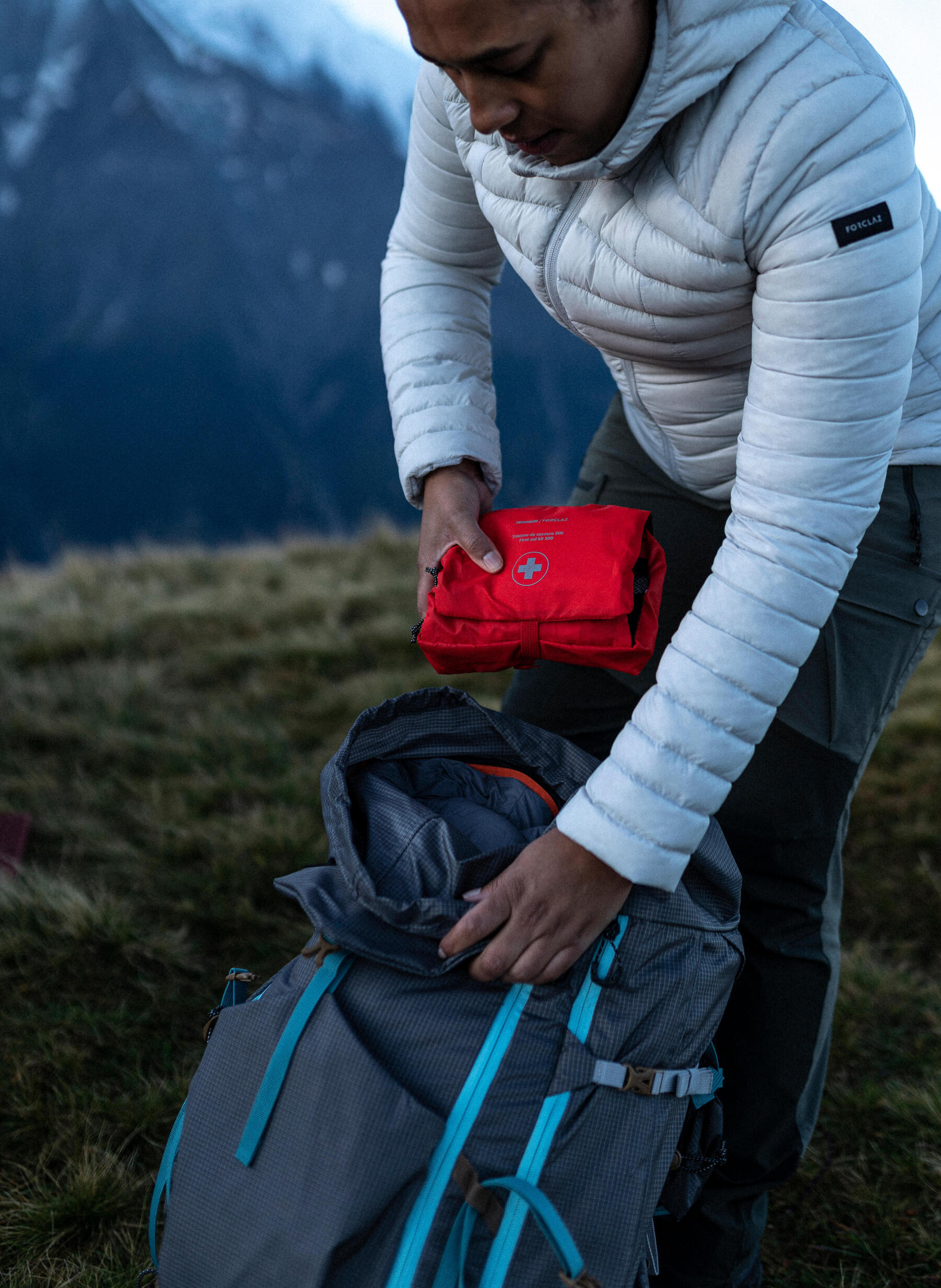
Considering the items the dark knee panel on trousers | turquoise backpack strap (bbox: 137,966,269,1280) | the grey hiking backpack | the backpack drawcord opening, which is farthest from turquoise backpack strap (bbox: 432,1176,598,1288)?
the backpack drawcord opening

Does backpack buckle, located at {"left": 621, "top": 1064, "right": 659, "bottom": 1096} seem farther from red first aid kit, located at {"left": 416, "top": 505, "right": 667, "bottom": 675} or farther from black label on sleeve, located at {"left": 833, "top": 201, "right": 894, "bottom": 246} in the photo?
black label on sleeve, located at {"left": 833, "top": 201, "right": 894, "bottom": 246}

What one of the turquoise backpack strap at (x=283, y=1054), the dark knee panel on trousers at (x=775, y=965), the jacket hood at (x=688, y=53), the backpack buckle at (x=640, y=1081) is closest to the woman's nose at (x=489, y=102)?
the jacket hood at (x=688, y=53)

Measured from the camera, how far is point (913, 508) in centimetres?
143

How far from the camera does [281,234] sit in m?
107

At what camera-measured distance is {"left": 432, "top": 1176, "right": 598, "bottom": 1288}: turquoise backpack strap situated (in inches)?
42.3

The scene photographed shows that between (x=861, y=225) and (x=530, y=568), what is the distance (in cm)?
65

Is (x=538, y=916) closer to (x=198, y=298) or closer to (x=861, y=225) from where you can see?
(x=861, y=225)

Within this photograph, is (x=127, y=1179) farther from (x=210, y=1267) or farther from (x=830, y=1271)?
(x=830, y=1271)

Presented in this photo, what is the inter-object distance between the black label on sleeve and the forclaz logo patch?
0.60 meters

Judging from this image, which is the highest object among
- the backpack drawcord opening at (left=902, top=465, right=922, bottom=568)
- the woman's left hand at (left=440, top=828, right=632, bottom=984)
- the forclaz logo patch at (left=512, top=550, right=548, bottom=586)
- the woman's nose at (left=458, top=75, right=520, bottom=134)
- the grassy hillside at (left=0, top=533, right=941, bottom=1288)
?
the woman's nose at (left=458, top=75, right=520, bottom=134)

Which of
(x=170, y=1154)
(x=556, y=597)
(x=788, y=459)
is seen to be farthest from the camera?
(x=556, y=597)

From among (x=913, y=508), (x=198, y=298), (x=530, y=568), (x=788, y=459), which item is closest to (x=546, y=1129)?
(x=530, y=568)

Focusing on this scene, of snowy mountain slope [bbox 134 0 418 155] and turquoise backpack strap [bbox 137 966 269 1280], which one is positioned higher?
snowy mountain slope [bbox 134 0 418 155]

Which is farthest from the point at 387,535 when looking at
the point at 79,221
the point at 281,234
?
the point at 281,234
